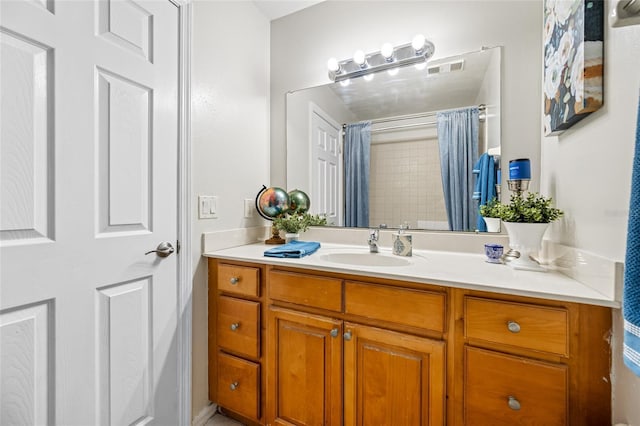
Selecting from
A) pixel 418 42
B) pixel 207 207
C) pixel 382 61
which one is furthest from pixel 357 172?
pixel 207 207

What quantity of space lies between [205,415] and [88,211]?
47.4 inches

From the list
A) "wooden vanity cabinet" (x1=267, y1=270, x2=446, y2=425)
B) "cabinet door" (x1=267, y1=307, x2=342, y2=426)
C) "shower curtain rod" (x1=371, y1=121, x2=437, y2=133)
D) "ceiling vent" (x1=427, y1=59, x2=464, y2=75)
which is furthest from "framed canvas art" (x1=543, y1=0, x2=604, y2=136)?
"cabinet door" (x1=267, y1=307, x2=342, y2=426)

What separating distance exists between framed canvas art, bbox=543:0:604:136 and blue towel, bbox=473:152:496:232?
27cm

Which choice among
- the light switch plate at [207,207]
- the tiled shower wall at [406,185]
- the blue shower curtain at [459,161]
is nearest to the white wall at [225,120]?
the light switch plate at [207,207]

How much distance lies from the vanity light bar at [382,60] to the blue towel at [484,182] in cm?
68

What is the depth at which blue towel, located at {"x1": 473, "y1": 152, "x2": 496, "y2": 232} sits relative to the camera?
1446 mm

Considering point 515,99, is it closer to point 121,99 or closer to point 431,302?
point 431,302

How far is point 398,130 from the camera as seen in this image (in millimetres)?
1661

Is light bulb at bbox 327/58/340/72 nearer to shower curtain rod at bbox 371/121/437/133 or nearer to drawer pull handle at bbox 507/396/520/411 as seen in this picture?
shower curtain rod at bbox 371/121/437/133

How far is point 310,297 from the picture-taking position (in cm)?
121

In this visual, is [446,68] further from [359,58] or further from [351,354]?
[351,354]

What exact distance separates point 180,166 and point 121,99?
354 millimetres

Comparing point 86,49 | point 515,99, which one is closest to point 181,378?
point 86,49

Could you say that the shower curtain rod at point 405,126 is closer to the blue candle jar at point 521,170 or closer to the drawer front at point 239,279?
the blue candle jar at point 521,170
